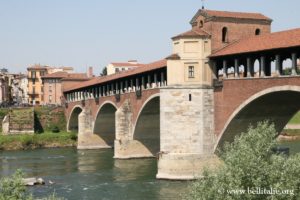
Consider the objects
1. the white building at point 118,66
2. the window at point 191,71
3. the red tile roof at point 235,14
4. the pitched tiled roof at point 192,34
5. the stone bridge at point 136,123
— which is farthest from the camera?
the white building at point 118,66

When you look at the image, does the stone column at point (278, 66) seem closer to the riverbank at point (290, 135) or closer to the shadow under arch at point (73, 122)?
the riverbank at point (290, 135)

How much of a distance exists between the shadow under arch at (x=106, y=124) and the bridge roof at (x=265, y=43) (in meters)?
28.4

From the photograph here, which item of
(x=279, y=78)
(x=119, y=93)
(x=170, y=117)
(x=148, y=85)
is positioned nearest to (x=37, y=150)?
(x=119, y=93)

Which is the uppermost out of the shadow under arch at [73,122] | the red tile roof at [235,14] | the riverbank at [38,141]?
the red tile roof at [235,14]

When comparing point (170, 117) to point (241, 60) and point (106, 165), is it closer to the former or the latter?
point (241, 60)

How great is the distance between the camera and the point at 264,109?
3534 cm

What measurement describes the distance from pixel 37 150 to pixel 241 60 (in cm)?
3599

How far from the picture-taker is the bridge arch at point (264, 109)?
1275 inches

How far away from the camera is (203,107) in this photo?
3706cm

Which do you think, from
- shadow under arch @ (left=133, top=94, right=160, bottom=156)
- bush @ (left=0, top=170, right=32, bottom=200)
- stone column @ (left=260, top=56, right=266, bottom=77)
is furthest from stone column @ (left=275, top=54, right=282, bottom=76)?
bush @ (left=0, top=170, right=32, bottom=200)

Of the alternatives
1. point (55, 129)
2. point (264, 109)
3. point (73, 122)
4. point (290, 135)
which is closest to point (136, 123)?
point (264, 109)

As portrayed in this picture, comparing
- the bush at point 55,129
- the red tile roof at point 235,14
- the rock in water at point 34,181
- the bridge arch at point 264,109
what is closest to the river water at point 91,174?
the rock in water at point 34,181

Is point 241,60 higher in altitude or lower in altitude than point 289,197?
higher

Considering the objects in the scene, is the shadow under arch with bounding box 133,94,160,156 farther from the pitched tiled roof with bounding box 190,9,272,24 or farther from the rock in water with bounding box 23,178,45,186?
the rock in water with bounding box 23,178,45,186
